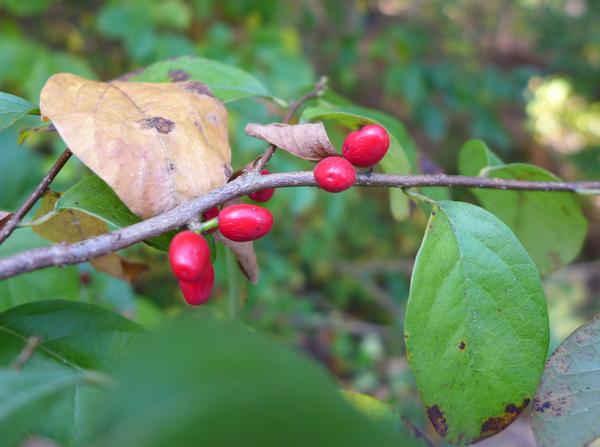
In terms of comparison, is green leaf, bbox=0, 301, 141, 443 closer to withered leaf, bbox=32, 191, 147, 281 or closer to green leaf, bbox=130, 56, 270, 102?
withered leaf, bbox=32, 191, 147, 281

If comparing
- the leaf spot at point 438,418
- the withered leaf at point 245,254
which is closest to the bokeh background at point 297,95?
the withered leaf at point 245,254

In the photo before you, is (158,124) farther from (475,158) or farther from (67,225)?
(475,158)

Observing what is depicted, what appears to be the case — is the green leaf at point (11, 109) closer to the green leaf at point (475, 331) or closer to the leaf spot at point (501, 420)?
the green leaf at point (475, 331)

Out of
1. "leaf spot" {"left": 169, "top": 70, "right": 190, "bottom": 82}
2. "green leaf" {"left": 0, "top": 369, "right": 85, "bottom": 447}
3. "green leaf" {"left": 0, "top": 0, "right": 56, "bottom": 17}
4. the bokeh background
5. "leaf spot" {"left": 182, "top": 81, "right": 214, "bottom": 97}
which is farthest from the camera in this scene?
"green leaf" {"left": 0, "top": 0, "right": 56, "bottom": 17}

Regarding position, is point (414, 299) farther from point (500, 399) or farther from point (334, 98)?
point (334, 98)

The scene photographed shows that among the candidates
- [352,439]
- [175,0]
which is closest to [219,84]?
[352,439]

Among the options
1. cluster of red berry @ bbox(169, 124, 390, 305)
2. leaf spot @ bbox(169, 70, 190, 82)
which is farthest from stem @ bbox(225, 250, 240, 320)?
leaf spot @ bbox(169, 70, 190, 82)
